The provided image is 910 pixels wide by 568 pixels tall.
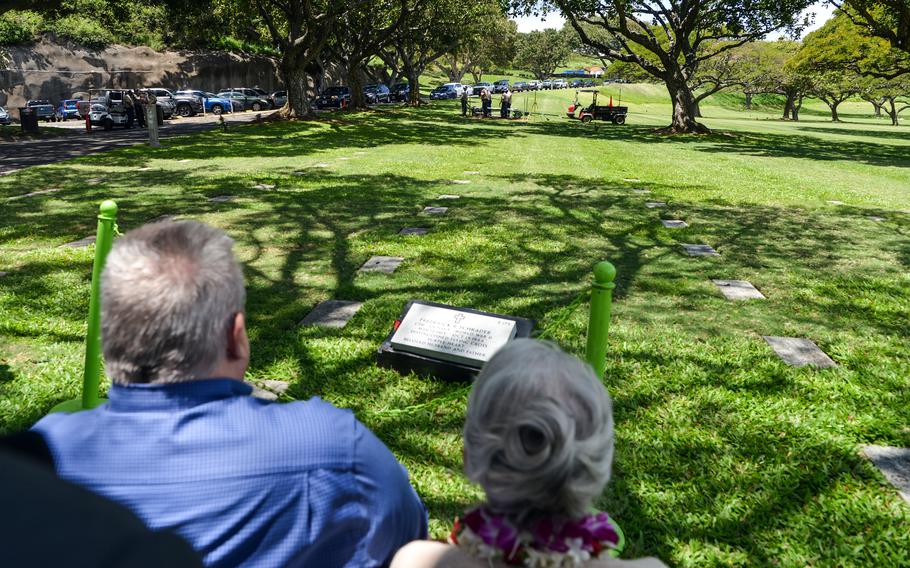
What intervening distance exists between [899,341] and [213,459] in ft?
17.7

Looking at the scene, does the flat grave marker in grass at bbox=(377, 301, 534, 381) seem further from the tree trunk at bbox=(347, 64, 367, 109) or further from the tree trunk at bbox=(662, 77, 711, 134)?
the tree trunk at bbox=(347, 64, 367, 109)

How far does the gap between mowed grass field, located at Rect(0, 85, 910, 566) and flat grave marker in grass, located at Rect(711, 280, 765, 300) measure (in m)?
0.15

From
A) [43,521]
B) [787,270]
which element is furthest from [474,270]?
[43,521]

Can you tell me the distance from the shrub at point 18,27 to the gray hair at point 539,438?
43510 mm

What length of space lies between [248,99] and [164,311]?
41.0 m

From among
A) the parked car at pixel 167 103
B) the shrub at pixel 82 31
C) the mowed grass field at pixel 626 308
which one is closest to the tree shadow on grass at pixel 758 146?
the mowed grass field at pixel 626 308

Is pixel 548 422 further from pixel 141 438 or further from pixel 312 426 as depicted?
pixel 141 438

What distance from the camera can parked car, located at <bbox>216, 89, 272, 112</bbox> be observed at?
38.1m

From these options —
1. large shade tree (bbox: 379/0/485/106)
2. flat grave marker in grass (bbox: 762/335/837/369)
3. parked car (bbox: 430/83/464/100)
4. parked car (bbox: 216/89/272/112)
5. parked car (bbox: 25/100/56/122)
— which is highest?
large shade tree (bbox: 379/0/485/106)

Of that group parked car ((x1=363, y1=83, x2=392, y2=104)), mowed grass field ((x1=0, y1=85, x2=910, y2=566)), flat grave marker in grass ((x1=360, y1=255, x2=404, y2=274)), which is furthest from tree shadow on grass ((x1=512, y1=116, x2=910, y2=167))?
parked car ((x1=363, y1=83, x2=392, y2=104))

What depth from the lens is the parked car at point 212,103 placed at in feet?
115

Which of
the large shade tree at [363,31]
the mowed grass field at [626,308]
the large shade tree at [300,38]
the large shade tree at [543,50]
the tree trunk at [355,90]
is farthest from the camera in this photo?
the large shade tree at [543,50]

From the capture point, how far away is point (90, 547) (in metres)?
0.62

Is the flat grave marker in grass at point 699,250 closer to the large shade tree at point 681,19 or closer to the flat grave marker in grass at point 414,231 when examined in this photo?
the flat grave marker in grass at point 414,231
